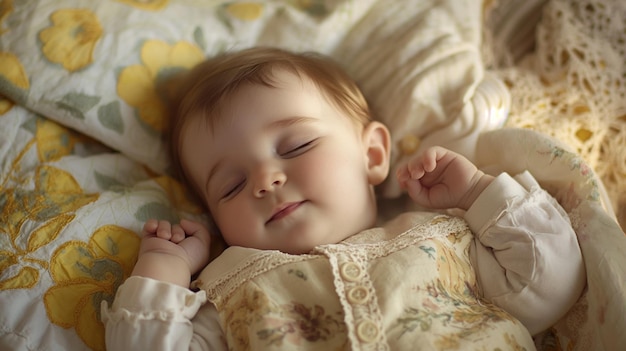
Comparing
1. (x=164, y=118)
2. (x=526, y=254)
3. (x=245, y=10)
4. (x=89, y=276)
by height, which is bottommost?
(x=89, y=276)

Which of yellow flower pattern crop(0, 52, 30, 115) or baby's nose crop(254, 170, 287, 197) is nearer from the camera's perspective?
baby's nose crop(254, 170, 287, 197)

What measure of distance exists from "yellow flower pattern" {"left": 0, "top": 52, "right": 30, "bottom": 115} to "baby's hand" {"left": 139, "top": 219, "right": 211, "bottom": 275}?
1.48 ft

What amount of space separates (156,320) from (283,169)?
0.38 m

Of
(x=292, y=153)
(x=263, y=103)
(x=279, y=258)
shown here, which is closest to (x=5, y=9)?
(x=263, y=103)

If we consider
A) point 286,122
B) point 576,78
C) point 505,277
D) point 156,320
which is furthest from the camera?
point 576,78

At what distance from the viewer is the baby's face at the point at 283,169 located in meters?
1.19

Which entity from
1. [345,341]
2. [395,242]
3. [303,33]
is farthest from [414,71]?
[345,341]

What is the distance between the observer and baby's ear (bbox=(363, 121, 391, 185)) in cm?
138

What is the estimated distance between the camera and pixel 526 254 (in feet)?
3.62

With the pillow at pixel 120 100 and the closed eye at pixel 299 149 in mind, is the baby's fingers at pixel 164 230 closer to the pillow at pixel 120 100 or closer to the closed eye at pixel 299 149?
the pillow at pixel 120 100

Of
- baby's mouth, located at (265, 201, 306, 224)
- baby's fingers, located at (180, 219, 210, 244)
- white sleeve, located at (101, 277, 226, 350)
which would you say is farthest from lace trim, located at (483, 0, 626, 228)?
white sleeve, located at (101, 277, 226, 350)

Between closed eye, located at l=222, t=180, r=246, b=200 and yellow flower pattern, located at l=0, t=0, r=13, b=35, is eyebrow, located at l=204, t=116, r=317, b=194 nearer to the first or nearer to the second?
closed eye, located at l=222, t=180, r=246, b=200

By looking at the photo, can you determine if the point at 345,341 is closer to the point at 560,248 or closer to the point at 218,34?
the point at 560,248

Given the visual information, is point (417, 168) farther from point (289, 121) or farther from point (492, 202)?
point (289, 121)
